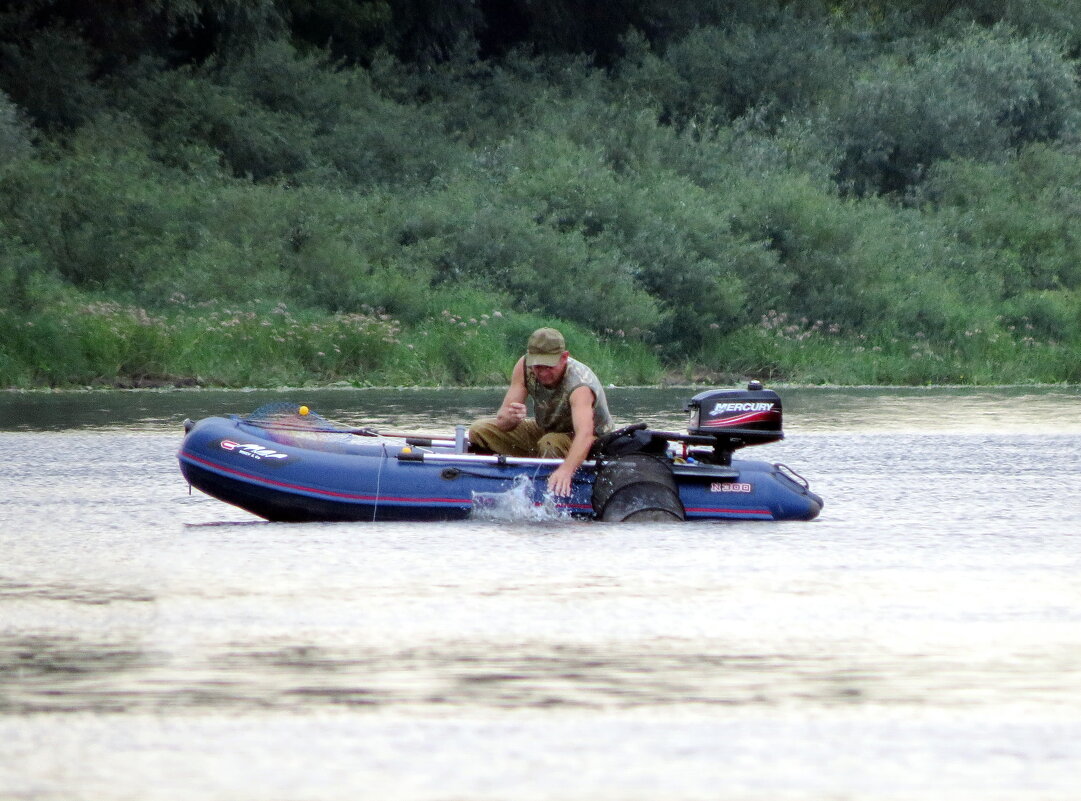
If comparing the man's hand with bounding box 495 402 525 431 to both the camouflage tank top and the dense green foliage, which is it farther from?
the dense green foliage

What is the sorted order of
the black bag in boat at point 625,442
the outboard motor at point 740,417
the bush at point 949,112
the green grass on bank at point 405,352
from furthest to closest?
the bush at point 949,112, the green grass on bank at point 405,352, the outboard motor at point 740,417, the black bag in boat at point 625,442

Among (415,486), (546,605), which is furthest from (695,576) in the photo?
(415,486)

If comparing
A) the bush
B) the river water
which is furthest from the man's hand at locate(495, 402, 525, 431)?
the bush

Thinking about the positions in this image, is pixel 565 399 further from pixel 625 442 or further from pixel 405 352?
pixel 405 352

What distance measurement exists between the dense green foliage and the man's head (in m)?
12.5

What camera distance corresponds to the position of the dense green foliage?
24.1 metres

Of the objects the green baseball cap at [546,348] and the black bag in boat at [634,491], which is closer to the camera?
the green baseball cap at [546,348]

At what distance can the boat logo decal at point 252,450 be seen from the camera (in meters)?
10.8

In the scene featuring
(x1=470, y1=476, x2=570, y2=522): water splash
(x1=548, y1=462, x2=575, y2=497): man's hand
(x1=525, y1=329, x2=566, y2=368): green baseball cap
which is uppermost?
(x1=525, y1=329, x2=566, y2=368): green baseball cap

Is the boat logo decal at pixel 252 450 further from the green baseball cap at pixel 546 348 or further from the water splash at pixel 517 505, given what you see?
the green baseball cap at pixel 546 348

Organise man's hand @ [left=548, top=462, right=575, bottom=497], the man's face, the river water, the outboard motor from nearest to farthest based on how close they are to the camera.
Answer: the river water
man's hand @ [left=548, top=462, right=575, bottom=497]
the man's face
the outboard motor

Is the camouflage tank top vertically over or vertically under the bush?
under

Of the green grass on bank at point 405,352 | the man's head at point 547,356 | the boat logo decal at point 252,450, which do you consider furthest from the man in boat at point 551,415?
the green grass on bank at point 405,352

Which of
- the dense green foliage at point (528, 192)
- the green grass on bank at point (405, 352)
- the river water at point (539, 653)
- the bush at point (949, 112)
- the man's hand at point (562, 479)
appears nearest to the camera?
the river water at point (539, 653)
